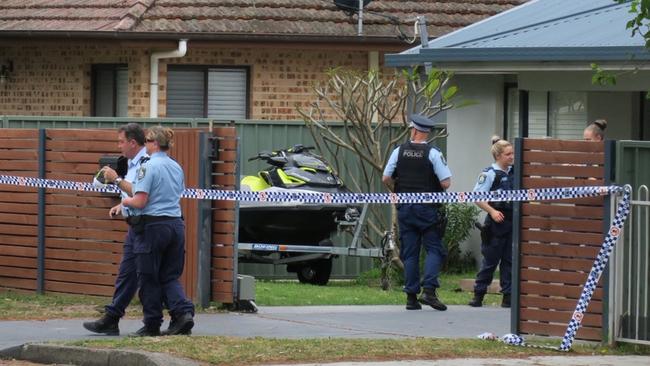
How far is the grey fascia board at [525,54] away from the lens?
17.0 metres

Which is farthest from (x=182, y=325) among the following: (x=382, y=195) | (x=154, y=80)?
(x=154, y=80)

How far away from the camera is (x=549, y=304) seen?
11.7 metres

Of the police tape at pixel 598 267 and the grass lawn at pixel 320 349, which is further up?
the police tape at pixel 598 267

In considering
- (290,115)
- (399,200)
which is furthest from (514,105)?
(399,200)

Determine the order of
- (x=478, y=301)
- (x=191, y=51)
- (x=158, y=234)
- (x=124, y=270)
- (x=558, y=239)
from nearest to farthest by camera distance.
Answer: (x=558, y=239)
(x=158, y=234)
(x=124, y=270)
(x=478, y=301)
(x=191, y=51)

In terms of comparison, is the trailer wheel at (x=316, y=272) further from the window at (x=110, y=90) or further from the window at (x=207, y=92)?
the window at (x=110, y=90)

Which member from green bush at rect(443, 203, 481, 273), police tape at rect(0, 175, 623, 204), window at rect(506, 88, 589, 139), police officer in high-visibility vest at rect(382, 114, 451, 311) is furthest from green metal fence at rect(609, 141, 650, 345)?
window at rect(506, 88, 589, 139)

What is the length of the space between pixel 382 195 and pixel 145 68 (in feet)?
32.8

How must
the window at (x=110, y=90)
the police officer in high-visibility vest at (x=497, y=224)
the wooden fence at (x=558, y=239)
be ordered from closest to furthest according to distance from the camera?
the wooden fence at (x=558, y=239) < the police officer in high-visibility vest at (x=497, y=224) < the window at (x=110, y=90)

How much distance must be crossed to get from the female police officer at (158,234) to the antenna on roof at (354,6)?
11.9 metres

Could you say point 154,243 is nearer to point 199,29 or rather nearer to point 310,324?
point 310,324

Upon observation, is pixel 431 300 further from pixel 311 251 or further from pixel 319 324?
pixel 311 251

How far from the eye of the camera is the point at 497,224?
15.1 m

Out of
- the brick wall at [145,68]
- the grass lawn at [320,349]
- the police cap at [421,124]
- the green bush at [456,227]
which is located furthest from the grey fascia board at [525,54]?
the grass lawn at [320,349]
